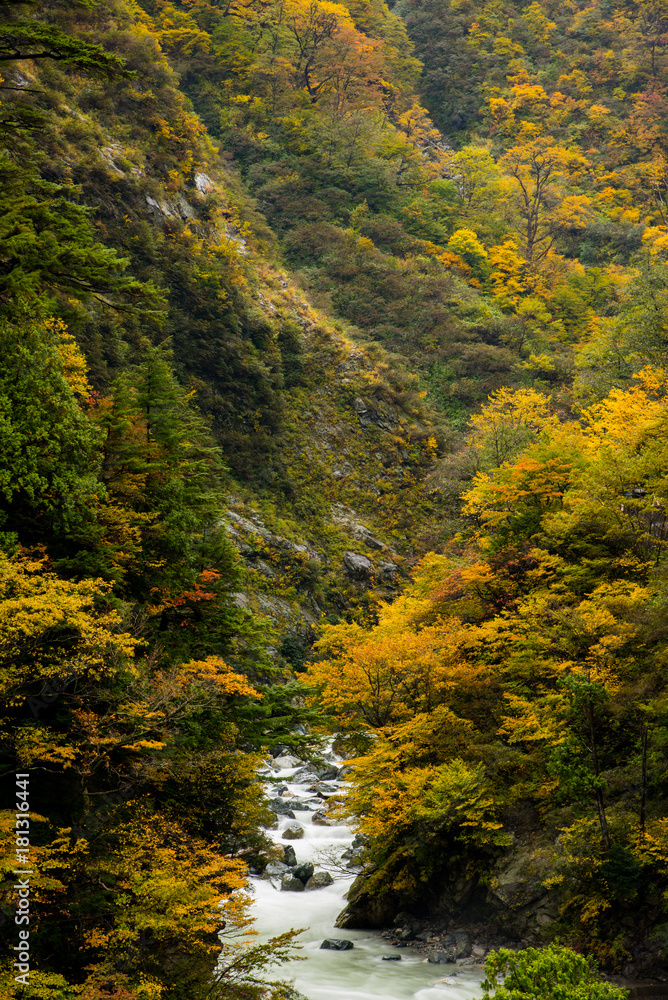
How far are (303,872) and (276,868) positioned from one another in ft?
2.67

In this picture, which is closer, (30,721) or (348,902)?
(30,721)

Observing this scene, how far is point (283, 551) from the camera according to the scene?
3191 centimetres

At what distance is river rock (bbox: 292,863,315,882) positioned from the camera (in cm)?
1772

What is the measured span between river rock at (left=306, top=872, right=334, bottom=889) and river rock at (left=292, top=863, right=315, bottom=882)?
118 mm

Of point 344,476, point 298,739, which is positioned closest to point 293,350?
point 344,476

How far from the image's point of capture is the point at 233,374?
3481 cm

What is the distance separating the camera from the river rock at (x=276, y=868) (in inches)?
709

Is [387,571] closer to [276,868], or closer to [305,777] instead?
[305,777]

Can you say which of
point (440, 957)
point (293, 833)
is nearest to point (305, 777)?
point (293, 833)

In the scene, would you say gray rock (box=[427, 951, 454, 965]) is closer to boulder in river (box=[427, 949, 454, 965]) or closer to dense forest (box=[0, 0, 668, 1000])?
boulder in river (box=[427, 949, 454, 965])

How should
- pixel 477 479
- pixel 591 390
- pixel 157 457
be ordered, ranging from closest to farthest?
pixel 157 457, pixel 477 479, pixel 591 390

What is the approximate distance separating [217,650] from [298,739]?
287 centimetres

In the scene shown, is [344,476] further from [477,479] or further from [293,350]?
[477,479]

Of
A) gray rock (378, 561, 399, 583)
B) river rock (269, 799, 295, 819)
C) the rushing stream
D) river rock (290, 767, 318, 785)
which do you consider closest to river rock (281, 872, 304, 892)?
the rushing stream
